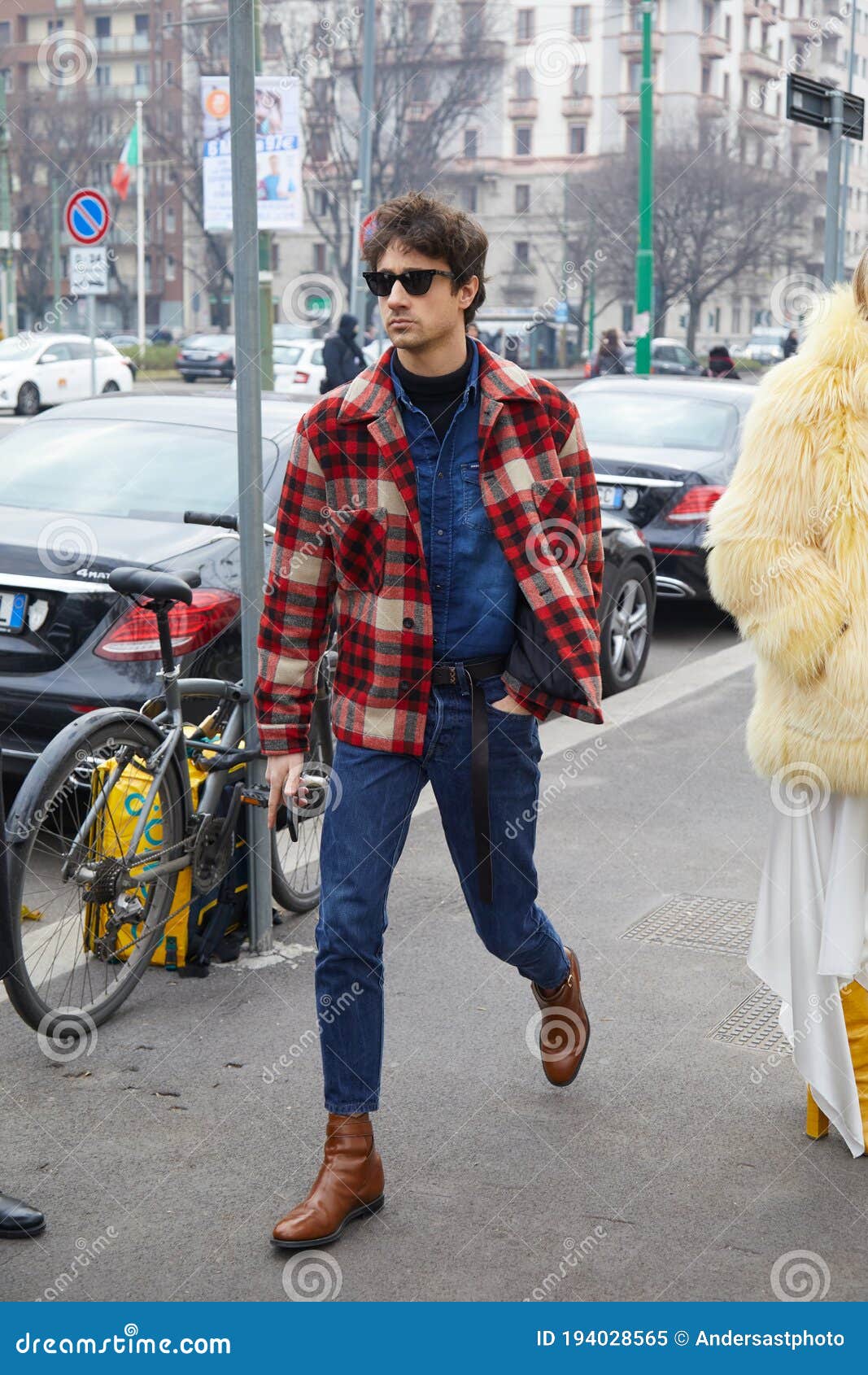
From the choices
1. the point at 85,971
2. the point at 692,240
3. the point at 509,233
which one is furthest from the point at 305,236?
the point at 85,971

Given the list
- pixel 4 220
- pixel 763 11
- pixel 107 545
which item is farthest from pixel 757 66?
pixel 107 545

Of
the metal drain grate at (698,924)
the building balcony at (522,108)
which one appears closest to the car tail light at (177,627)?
the metal drain grate at (698,924)

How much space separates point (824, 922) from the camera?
11.0 feet

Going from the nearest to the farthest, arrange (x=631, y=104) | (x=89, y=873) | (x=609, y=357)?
(x=89, y=873), (x=609, y=357), (x=631, y=104)

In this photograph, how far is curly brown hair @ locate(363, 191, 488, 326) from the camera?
10.1 feet

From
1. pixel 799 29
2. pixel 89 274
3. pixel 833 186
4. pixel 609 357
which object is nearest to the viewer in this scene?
pixel 833 186

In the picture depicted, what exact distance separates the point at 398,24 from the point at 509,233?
1614 cm

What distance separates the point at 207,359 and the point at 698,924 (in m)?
38.2

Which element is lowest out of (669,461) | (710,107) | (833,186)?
(669,461)

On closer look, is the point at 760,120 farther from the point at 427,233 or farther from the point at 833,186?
the point at 427,233

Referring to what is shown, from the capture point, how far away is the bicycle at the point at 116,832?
12.9 feet

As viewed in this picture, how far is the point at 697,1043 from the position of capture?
4043 millimetres

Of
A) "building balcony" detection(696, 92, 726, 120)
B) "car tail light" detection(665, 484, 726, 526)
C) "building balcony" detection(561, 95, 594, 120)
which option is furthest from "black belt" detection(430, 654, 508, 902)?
"building balcony" detection(561, 95, 594, 120)

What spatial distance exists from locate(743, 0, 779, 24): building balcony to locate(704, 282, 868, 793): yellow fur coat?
58.2 meters
